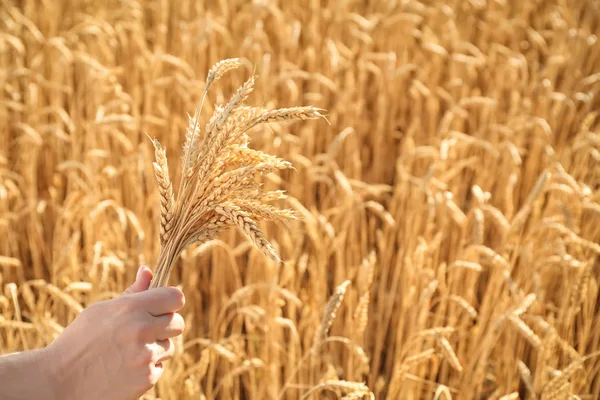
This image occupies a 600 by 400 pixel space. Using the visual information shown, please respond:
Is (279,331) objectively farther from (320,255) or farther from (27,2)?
(27,2)

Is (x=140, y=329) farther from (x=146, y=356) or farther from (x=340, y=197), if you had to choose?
(x=340, y=197)

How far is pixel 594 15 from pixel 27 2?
2680mm

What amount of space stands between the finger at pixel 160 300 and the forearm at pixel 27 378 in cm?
14

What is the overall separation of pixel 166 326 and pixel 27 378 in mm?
177

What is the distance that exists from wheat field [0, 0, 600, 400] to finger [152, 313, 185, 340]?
30 centimetres

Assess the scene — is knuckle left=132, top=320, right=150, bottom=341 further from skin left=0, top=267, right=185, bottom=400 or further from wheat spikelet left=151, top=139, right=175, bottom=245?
wheat spikelet left=151, top=139, right=175, bottom=245

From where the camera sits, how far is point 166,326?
2.84 ft

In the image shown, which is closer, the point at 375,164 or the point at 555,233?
the point at 555,233

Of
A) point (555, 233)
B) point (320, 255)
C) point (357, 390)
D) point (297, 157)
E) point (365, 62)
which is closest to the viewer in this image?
point (357, 390)

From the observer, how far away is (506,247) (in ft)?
5.33

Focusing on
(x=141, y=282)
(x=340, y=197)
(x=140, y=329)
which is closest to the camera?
(x=140, y=329)

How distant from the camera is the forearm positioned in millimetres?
831

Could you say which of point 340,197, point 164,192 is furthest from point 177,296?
point 340,197

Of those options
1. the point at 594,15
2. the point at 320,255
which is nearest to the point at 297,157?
the point at 320,255
